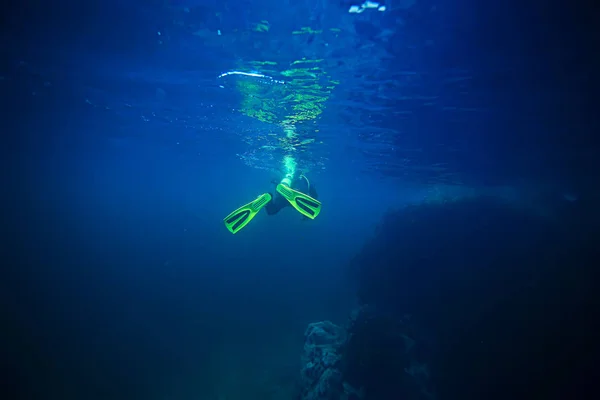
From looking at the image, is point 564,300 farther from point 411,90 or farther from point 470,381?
point 411,90

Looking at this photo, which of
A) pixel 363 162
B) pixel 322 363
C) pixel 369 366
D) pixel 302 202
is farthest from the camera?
pixel 363 162

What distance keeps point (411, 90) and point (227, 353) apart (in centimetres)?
1664

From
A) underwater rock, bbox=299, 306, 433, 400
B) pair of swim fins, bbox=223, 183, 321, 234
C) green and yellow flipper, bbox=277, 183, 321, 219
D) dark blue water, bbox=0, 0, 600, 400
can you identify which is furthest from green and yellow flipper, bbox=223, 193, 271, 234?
underwater rock, bbox=299, 306, 433, 400

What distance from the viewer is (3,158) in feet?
200

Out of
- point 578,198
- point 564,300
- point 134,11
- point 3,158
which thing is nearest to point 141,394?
point 134,11

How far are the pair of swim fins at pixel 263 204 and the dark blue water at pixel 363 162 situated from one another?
306 centimetres

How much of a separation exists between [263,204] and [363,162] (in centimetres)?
1797

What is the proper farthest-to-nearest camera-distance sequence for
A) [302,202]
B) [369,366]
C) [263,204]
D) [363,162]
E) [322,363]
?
[363,162] → [322,363] → [369,366] → [263,204] → [302,202]

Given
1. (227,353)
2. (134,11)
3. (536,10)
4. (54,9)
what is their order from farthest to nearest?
(227,353) < (54,9) < (134,11) < (536,10)

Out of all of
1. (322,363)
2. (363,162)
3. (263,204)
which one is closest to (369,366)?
(322,363)

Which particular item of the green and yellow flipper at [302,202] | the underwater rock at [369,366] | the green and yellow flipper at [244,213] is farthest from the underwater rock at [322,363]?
the green and yellow flipper at [244,213]

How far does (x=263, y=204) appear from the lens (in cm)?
839

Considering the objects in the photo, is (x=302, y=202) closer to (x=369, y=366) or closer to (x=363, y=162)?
(x=369, y=366)

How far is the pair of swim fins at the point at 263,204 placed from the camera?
786 centimetres
